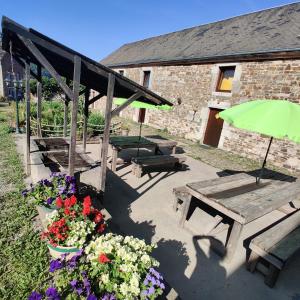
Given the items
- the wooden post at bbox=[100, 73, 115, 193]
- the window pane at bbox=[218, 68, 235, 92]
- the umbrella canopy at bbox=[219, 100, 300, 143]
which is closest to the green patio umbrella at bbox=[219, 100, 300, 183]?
the umbrella canopy at bbox=[219, 100, 300, 143]

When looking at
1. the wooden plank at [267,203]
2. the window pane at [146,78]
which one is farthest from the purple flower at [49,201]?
the window pane at [146,78]

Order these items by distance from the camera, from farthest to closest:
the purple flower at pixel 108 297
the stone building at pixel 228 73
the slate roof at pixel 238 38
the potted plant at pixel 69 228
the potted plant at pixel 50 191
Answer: the slate roof at pixel 238 38
the stone building at pixel 228 73
the potted plant at pixel 50 191
the potted plant at pixel 69 228
the purple flower at pixel 108 297

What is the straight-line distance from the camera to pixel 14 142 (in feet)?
27.7

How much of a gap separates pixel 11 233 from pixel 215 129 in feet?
33.4

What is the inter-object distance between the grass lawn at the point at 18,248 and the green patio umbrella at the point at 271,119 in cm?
348

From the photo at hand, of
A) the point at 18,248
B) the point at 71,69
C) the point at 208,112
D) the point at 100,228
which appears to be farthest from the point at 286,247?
the point at 208,112

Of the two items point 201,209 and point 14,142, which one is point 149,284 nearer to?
point 201,209

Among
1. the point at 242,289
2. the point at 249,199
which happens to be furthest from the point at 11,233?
the point at 249,199

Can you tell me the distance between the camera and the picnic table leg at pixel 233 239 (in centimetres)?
344

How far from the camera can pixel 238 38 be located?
1137 cm

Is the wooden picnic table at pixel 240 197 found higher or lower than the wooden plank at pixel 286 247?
higher

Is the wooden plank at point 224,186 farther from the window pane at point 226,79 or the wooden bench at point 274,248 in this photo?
the window pane at point 226,79

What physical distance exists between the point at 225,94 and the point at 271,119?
8.01 meters

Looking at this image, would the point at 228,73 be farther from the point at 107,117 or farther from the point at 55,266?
the point at 55,266
